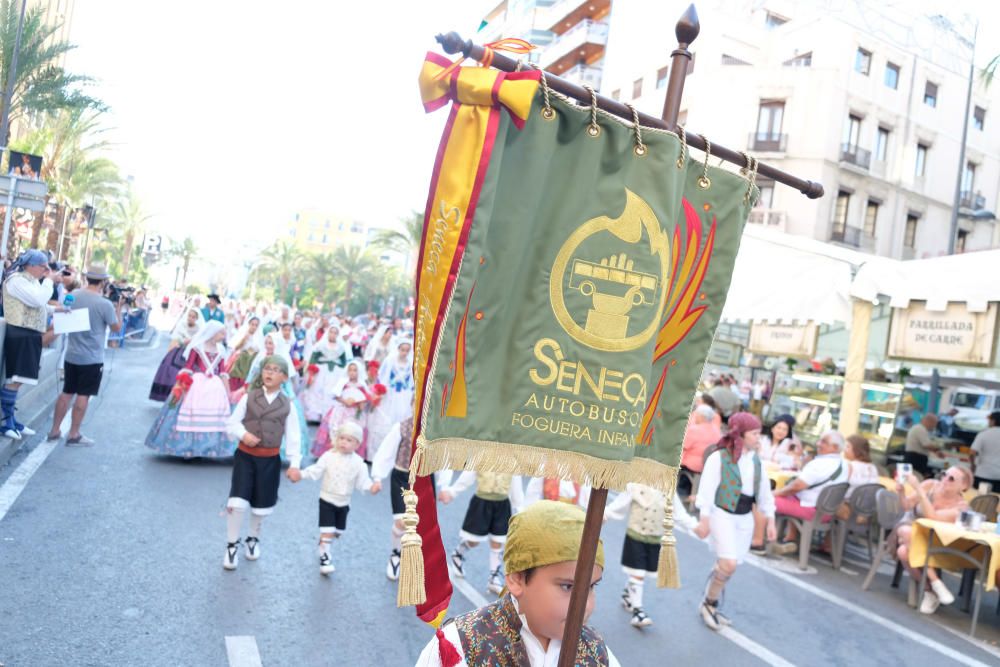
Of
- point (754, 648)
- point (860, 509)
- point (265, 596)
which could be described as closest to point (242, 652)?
point (265, 596)

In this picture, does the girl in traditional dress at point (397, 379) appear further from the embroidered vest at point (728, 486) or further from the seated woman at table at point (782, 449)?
the embroidered vest at point (728, 486)

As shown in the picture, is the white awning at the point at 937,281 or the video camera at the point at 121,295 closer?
the white awning at the point at 937,281

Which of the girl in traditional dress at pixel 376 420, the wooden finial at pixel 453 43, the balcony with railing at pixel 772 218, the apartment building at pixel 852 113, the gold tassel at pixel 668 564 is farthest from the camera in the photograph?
the apartment building at pixel 852 113

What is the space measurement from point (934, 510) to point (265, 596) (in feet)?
21.4

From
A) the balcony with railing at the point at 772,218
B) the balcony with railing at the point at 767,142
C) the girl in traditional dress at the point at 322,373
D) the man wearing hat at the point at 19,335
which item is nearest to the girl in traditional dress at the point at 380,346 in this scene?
the girl in traditional dress at the point at 322,373

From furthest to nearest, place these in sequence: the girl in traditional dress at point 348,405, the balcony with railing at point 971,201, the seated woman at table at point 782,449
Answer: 1. the balcony with railing at point 971,201
2. the seated woman at table at point 782,449
3. the girl in traditional dress at point 348,405

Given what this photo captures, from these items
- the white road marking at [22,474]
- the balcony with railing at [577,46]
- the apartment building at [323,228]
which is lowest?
the white road marking at [22,474]

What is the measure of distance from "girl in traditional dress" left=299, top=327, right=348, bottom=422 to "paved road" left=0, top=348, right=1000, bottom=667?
4.07 meters

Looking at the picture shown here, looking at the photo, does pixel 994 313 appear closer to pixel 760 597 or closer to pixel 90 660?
pixel 760 597

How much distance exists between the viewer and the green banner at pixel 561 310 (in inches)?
86.5

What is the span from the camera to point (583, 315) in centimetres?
231

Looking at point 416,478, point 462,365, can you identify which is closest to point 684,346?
point 462,365

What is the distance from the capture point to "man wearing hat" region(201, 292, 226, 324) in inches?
479

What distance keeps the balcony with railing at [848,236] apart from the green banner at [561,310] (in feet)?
106
